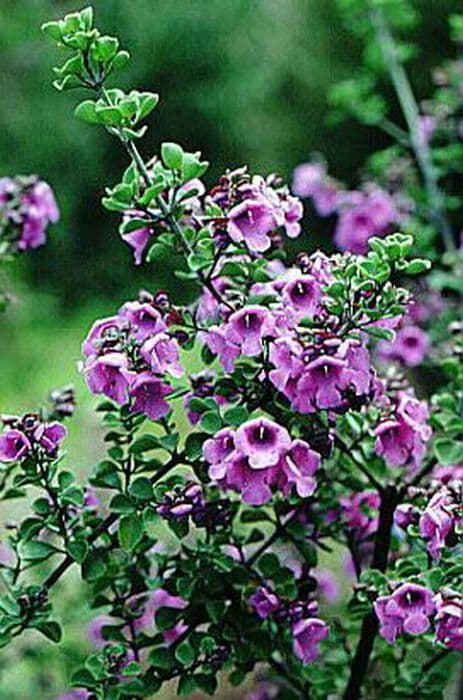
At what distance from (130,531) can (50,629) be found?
0.43ft

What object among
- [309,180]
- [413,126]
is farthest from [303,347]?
[413,126]

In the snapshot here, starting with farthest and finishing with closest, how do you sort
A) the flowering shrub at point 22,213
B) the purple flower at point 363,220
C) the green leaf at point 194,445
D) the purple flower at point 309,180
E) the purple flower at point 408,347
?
the purple flower at point 309,180, the purple flower at point 363,220, the purple flower at point 408,347, the flowering shrub at point 22,213, the green leaf at point 194,445

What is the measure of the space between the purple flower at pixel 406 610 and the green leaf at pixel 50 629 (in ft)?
0.97

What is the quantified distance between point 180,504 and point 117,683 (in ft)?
0.62

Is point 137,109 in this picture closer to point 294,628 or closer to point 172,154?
point 172,154

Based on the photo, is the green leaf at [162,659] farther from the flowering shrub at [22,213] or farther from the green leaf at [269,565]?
the flowering shrub at [22,213]

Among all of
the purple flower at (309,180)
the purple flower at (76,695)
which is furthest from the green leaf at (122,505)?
the purple flower at (309,180)

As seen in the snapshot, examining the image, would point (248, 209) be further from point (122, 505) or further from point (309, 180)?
point (309, 180)

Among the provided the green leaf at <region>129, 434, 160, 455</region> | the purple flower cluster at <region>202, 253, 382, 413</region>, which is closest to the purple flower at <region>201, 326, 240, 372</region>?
the purple flower cluster at <region>202, 253, 382, 413</region>

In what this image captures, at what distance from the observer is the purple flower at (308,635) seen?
1195 mm

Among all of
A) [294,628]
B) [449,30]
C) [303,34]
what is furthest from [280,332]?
[303,34]

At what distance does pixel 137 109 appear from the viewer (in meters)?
1.06

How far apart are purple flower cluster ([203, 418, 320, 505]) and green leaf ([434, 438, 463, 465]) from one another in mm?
272

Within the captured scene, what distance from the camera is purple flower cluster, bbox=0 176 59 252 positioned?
153cm
